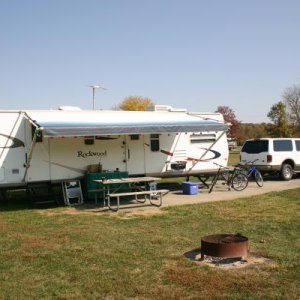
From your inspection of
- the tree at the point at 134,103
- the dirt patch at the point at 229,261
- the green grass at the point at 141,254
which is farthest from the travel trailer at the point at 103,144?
the tree at the point at 134,103

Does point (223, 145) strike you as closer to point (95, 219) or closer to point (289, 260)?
point (95, 219)

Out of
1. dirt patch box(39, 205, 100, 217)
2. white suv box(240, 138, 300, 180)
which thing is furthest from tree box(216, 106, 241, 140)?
dirt patch box(39, 205, 100, 217)

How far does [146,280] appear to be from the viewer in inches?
243

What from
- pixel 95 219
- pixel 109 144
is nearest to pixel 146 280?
pixel 95 219

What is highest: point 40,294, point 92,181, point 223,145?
point 223,145

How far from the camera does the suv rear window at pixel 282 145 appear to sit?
19.5 metres

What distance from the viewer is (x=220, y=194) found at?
1561cm

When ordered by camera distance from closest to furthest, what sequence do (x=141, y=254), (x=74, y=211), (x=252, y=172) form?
1. (x=141, y=254)
2. (x=74, y=211)
3. (x=252, y=172)

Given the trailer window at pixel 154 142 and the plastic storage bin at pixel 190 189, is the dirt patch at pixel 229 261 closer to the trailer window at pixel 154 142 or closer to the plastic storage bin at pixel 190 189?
the plastic storage bin at pixel 190 189

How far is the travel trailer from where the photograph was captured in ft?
44.1

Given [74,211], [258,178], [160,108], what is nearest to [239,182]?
[258,178]

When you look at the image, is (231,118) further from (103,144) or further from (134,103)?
(103,144)

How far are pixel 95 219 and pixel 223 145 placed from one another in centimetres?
776

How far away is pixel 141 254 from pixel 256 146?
43.0ft
